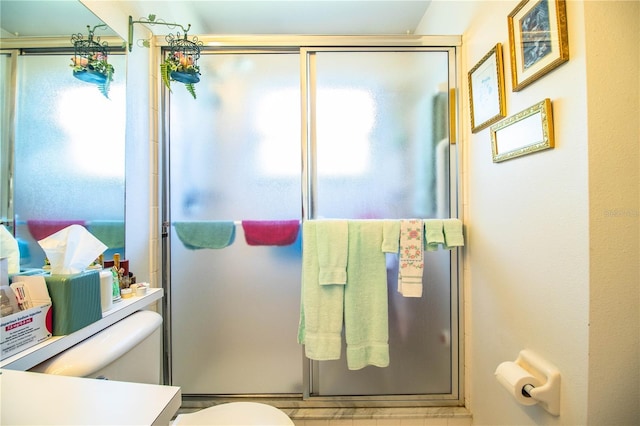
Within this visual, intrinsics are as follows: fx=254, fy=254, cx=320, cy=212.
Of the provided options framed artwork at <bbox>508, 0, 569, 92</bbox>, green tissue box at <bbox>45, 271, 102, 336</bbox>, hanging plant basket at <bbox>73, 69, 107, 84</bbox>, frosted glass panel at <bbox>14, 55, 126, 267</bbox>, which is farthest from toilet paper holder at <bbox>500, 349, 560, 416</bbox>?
hanging plant basket at <bbox>73, 69, 107, 84</bbox>

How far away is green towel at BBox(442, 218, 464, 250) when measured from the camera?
121 centimetres

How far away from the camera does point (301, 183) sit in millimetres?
1326

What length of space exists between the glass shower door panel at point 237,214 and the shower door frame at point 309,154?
39 millimetres

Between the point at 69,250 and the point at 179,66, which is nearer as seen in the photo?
the point at 69,250

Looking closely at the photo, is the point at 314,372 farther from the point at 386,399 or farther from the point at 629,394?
the point at 629,394

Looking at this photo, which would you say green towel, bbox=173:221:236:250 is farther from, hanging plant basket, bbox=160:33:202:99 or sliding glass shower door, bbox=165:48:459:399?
hanging plant basket, bbox=160:33:202:99

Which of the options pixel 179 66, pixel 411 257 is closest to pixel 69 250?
pixel 179 66

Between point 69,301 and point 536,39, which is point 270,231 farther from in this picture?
point 536,39

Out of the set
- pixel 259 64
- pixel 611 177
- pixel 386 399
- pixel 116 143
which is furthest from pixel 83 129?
pixel 386 399

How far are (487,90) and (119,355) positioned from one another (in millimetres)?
1632

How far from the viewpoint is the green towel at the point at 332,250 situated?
1.17 metres

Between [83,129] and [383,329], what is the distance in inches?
57.9

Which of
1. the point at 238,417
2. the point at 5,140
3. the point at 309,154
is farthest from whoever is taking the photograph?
the point at 309,154

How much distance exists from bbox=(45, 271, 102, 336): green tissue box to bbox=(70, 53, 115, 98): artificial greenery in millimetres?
716
